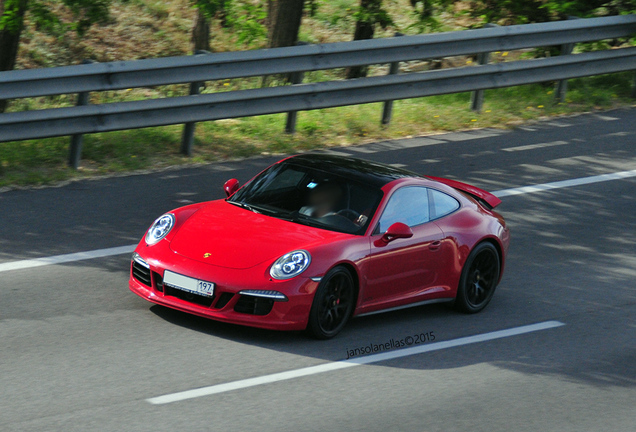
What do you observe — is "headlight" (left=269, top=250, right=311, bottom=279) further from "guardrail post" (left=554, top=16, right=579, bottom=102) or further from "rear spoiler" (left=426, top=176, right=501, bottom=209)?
"guardrail post" (left=554, top=16, right=579, bottom=102)

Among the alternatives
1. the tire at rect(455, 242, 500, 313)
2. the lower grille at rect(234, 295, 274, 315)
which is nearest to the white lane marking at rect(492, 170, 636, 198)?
the tire at rect(455, 242, 500, 313)

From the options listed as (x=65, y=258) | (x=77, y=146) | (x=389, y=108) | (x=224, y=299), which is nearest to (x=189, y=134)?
(x=77, y=146)

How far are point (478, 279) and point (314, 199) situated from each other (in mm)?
1728

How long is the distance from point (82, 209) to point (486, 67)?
6.95 m

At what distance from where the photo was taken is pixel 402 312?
8.24 meters

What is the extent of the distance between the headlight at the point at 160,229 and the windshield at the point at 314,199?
676 mm

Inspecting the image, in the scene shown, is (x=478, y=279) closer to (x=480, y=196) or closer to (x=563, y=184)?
(x=480, y=196)

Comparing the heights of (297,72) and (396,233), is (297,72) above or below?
above

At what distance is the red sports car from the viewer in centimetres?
698

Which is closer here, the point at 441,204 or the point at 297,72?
the point at 441,204

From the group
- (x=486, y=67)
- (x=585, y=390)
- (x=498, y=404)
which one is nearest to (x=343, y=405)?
(x=498, y=404)

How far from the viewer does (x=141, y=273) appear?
7402 mm

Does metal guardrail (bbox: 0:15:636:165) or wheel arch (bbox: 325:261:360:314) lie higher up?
metal guardrail (bbox: 0:15:636:165)

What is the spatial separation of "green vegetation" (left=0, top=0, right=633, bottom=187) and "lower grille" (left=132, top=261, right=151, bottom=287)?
142 inches
